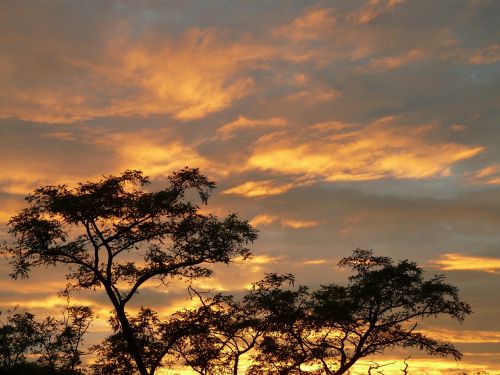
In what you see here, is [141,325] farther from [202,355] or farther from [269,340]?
[269,340]

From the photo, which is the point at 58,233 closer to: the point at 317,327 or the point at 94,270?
the point at 94,270

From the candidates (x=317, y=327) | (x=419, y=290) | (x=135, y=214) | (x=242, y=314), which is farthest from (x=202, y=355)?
(x=419, y=290)

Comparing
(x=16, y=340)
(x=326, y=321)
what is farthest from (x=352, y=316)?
(x=16, y=340)

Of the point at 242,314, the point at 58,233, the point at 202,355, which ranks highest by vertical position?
the point at 58,233

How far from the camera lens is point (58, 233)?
32.3 m

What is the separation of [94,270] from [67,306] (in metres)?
14.6

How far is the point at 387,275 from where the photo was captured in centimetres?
3888

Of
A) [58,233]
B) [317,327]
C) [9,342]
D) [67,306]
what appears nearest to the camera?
[58,233]

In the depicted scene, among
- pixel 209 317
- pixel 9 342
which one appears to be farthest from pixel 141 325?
pixel 9 342

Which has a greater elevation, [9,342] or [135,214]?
[135,214]

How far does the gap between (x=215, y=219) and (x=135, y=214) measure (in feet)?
14.6

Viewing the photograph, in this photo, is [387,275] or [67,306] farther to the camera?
[67,306]

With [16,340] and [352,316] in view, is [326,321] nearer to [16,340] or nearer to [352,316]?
[352,316]

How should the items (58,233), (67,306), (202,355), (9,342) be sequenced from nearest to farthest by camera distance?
(58,233)
(202,355)
(67,306)
(9,342)
